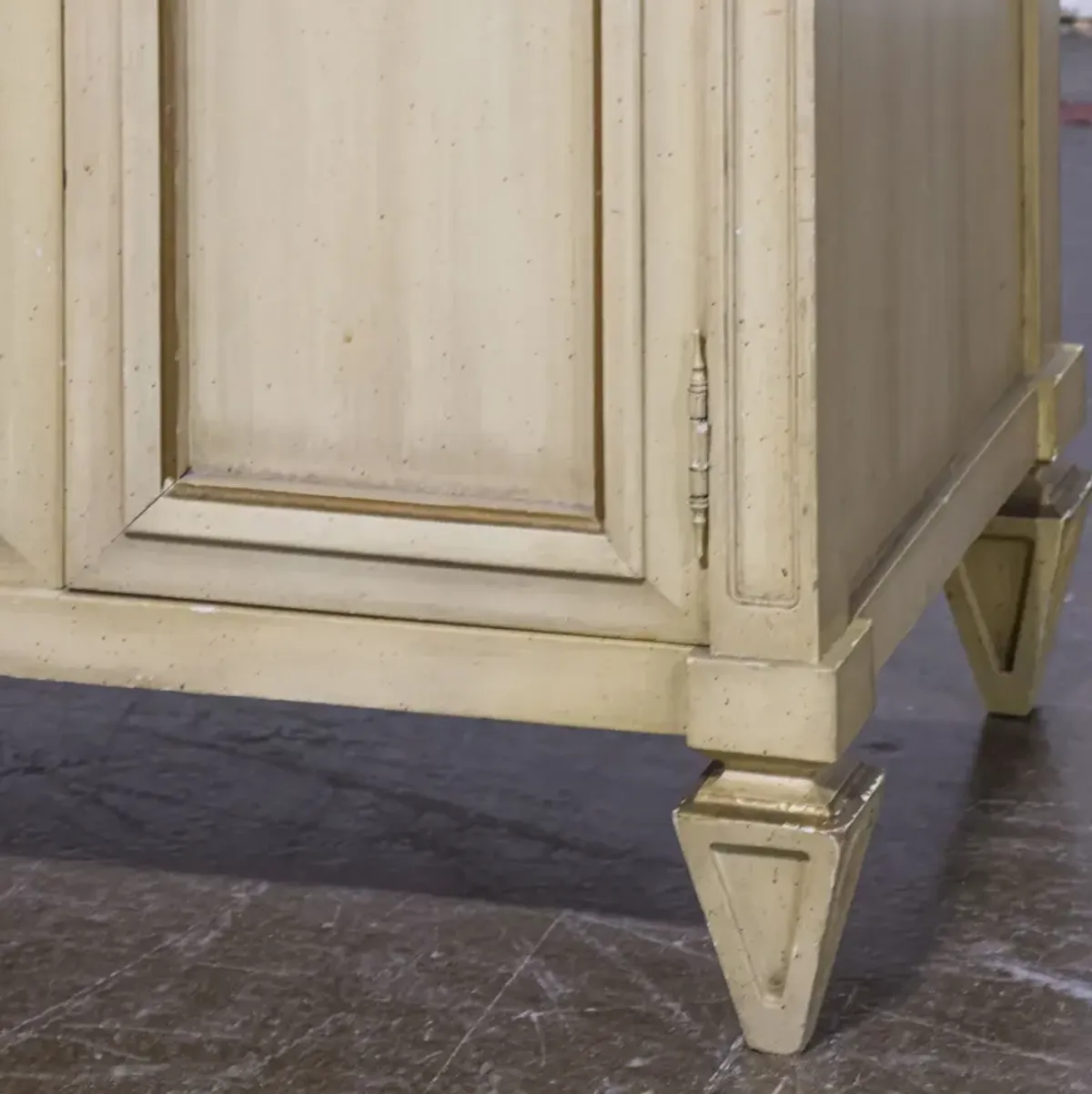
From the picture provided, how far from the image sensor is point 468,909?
1218mm

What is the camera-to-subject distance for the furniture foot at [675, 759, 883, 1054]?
976 millimetres

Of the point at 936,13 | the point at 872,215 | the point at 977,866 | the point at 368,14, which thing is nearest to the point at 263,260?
the point at 368,14

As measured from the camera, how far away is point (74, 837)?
1.35m

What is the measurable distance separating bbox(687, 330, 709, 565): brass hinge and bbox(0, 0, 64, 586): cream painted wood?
0.32 metres

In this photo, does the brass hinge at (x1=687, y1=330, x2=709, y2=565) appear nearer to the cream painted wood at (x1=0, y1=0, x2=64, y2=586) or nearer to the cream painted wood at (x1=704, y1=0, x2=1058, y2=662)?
the cream painted wood at (x1=704, y1=0, x2=1058, y2=662)

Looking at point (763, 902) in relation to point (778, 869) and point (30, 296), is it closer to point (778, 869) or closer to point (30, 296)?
point (778, 869)

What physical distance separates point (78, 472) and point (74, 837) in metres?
0.39

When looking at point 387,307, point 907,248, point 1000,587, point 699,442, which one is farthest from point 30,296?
point 1000,587

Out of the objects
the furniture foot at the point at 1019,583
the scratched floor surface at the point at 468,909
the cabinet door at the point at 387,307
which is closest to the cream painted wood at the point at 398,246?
the cabinet door at the point at 387,307

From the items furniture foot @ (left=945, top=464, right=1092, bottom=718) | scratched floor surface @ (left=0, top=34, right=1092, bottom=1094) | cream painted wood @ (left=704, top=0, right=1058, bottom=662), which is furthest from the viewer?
furniture foot @ (left=945, top=464, right=1092, bottom=718)

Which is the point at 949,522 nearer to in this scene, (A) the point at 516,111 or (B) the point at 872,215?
(B) the point at 872,215

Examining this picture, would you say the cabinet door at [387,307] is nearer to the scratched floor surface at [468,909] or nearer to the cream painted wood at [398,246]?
the cream painted wood at [398,246]

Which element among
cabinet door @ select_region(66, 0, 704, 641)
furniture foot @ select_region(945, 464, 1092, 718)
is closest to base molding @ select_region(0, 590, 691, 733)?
cabinet door @ select_region(66, 0, 704, 641)

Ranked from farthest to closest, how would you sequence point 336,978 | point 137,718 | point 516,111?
point 137,718 → point 336,978 → point 516,111
